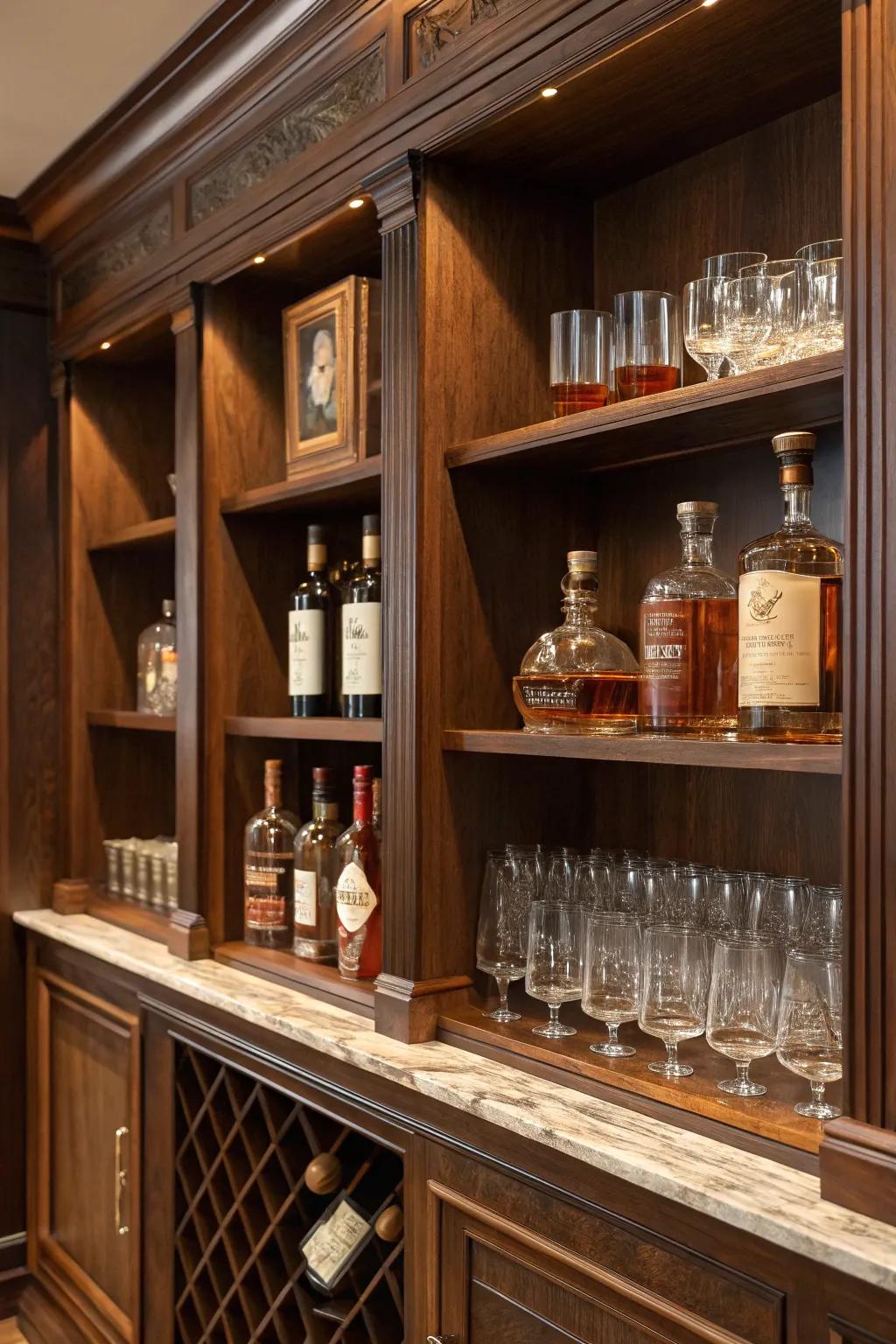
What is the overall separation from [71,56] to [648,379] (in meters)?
1.47

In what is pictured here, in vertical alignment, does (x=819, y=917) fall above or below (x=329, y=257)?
below

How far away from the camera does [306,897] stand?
7.38 feet

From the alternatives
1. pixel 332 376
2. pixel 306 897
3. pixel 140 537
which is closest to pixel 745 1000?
pixel 306 897

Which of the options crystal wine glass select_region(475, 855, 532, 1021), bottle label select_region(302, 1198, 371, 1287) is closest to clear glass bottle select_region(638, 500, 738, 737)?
crystal wine glass select_region(475, 855, 532, 1021)

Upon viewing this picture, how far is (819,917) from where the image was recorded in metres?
1.46

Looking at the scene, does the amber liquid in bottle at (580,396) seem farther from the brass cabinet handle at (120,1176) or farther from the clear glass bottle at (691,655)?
the brass cabinet handle at (120,1176)

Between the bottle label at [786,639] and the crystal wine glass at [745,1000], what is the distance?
29 cm

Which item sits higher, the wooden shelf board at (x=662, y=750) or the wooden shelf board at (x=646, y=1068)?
the wooden shelf board at (x=662, y=750)

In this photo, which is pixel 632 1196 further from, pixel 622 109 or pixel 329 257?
pixel 329 257

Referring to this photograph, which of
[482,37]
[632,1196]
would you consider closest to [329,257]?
[482,37]

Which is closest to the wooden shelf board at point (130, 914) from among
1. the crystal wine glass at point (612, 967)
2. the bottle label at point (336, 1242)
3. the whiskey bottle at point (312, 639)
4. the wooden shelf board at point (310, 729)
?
the wooden shelf board at point (310, 729)

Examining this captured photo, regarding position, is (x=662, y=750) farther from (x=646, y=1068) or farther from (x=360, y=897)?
(x=360, y=897)

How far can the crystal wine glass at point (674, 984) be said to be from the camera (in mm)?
1466

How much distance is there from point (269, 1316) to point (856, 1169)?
130 cm
